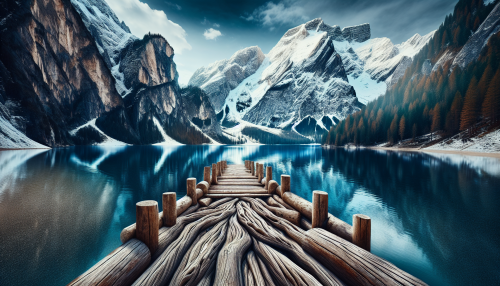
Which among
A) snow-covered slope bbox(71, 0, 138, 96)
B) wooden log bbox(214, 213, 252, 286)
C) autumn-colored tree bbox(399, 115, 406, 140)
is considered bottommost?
wooden log bbox(214, 213, 252, 286)

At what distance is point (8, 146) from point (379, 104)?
119142 millimetres

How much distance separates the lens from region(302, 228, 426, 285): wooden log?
2664 mm

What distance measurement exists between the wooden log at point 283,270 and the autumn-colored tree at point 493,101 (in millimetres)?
56558

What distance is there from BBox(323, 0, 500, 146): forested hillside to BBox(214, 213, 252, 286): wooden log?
184 feet

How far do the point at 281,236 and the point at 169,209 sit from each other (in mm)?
2869

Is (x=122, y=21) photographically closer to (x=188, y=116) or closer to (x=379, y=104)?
(x=188, y=116)

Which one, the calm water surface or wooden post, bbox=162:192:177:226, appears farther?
the calm water surface

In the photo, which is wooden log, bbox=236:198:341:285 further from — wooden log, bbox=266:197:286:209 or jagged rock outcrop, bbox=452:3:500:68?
jagged rock outcrop, bbox=452:3:500:68

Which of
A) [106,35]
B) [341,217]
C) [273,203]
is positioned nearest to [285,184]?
[273,203]

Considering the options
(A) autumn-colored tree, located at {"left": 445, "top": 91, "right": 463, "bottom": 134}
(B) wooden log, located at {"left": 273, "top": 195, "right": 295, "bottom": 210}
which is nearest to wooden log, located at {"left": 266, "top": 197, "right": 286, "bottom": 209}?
(B) wooden log, located at {"left": 273, "top": 195, "right": 295, "bottom": 210}

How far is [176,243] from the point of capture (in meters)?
4.09

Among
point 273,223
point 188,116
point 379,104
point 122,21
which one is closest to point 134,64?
point 188,116

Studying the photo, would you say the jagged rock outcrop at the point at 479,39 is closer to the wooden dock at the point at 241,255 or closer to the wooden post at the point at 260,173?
the wooden post at the point at 260,173

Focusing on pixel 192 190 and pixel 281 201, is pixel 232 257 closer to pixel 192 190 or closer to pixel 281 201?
pixel 192 190
